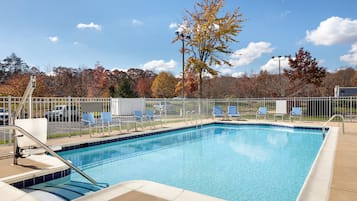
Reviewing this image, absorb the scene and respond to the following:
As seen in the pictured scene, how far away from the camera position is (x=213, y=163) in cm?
619

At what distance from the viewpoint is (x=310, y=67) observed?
1867 cm

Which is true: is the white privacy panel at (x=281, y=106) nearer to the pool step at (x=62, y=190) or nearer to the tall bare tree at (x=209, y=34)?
the tall bare tree at (x=209, y=34)

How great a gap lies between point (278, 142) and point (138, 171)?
19.1 feet

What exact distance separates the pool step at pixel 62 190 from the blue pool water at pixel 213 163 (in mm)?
360

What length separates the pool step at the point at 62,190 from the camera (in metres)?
3.78

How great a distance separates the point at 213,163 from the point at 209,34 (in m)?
14.5

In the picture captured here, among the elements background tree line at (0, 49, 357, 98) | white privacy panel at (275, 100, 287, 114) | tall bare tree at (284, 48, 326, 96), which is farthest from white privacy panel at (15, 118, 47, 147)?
tall bare tree at (284, 48, 326, 96)

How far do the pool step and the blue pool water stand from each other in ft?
1.18

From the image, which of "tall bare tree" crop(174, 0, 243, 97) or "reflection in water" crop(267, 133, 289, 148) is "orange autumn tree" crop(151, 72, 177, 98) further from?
"reflection in water" crop(267, 133, 289, 148)

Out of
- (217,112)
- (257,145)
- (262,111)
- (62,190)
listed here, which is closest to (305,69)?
(262,111)

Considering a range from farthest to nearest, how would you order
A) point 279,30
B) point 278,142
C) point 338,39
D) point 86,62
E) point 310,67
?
point 86,62 → point 338,39 → point 310,67 → point 279,30 → point 278,142

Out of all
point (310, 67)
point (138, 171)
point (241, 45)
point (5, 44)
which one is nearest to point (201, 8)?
point (241, 45)

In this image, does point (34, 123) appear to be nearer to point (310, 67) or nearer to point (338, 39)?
point (310, 67)

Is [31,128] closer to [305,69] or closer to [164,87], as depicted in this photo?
[305,69]
